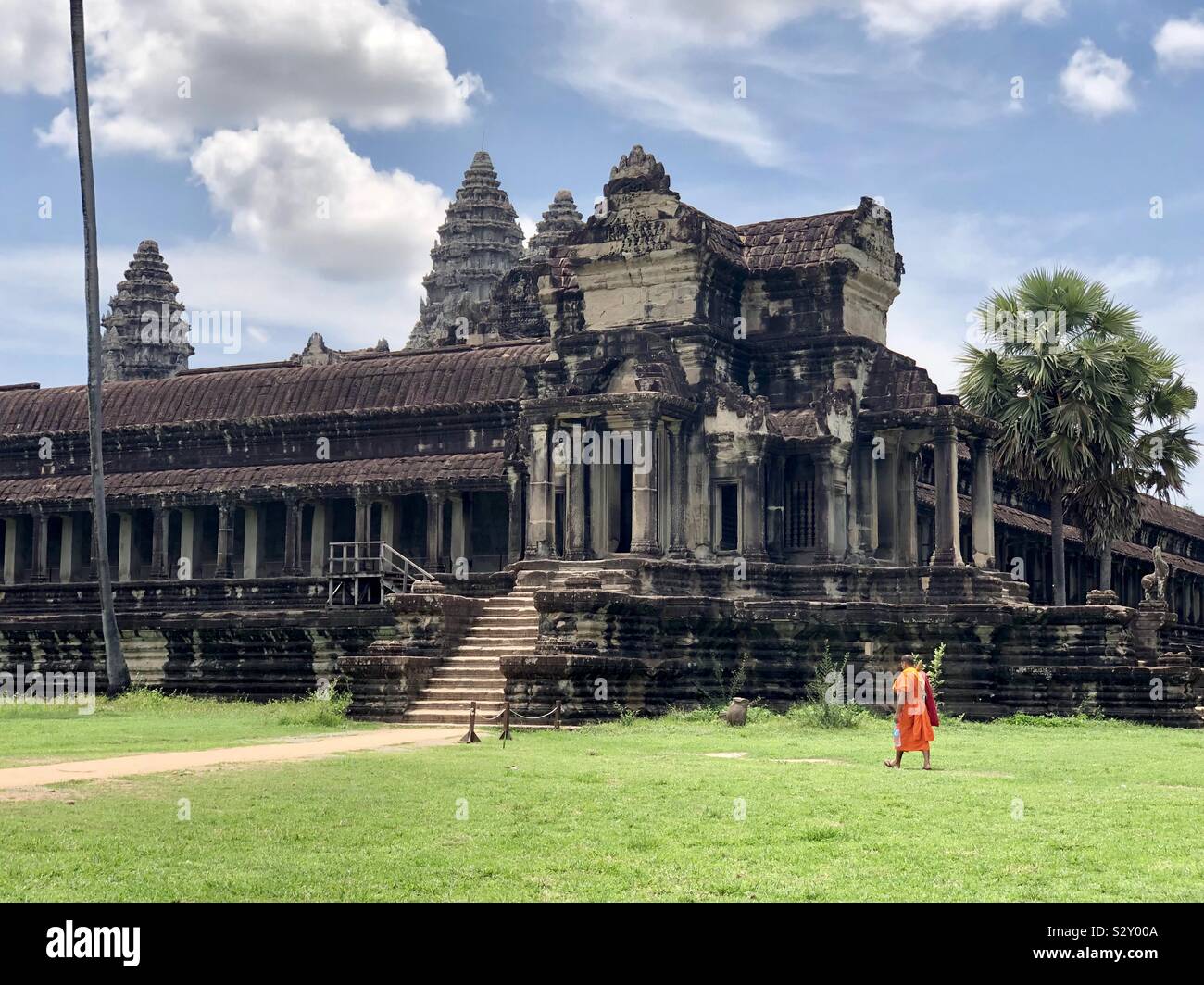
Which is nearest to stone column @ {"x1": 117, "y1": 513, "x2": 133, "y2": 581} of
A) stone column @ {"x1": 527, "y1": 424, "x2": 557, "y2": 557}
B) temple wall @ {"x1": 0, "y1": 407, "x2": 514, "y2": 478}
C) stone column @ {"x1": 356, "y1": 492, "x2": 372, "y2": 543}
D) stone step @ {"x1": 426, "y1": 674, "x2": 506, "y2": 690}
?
temple wall @ {"x1": 0, "y1": 407, "x2": 514, "y2": 478}

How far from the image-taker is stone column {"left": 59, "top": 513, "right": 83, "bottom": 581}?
165ft

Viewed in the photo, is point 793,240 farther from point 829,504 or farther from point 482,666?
point 482,666

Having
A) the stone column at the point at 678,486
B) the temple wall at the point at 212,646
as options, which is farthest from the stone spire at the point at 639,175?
the temple wall at the point at 212,646

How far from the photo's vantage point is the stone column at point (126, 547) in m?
49.4

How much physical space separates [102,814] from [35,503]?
3495cm

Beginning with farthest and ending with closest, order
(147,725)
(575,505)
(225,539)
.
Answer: (225,539) → (575,505) → (147,725)

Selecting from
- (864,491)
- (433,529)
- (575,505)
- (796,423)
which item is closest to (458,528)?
(433,529)

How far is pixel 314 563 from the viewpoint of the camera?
4719cm

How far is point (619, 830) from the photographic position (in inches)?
591

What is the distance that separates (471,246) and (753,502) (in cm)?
5465

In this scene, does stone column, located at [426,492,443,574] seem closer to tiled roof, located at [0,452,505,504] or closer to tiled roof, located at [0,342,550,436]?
tiled roof, located at [0,452,505,504]

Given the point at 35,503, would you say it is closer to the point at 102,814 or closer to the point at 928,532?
the point at 928,532
